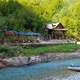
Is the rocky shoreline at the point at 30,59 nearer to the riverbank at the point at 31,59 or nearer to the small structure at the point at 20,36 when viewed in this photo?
the riverbank at the point at 31,59

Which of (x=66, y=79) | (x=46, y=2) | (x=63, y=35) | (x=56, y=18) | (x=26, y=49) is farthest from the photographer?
(x=56, y=18)

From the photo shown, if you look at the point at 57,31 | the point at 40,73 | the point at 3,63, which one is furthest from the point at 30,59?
the point at 57,31

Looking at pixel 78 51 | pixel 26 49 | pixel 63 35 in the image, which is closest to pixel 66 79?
pixel 26 49

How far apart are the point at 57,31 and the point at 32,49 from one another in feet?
114

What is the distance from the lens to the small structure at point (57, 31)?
89.3m

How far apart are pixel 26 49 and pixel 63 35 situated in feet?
117

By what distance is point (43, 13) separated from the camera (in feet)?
313

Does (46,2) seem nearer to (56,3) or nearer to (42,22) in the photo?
(56,3)

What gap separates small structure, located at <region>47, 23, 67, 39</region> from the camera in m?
89.3

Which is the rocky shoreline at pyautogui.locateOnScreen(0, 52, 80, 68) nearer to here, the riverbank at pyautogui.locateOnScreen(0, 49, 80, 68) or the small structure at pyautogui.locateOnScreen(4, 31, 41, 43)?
the riverbank at pyautogui.locateOnScreen(0, 49, 80, 68)

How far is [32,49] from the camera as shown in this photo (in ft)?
188

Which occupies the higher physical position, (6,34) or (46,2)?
(46,2)

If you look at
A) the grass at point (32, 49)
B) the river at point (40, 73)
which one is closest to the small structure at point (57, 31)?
the grass at point (32, 49)

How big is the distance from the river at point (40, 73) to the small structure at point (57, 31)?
42600 mm
